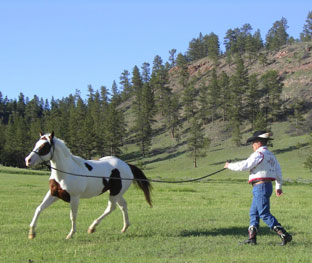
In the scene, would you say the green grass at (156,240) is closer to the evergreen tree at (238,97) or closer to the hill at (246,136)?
the hill at (246,136)

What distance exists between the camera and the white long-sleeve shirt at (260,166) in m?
8.30

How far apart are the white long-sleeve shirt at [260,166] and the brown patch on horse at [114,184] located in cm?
336

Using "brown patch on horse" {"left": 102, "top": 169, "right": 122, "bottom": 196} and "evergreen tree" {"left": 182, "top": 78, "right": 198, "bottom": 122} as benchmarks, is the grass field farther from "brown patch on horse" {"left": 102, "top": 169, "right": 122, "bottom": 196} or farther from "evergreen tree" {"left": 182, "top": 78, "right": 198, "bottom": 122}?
"evergreen tree" {"left": 182, "top": 78, "right": 198, "bottom": 122}

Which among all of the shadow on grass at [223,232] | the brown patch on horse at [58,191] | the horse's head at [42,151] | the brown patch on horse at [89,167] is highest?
the horse's head at [42,151]

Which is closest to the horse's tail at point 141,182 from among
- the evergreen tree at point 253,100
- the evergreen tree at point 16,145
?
the evergreen tree at point 16,145

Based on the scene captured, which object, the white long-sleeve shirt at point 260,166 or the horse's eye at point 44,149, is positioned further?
the horse's eye at point 44,149

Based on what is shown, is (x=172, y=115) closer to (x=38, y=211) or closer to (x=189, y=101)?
(x=189, y=101)

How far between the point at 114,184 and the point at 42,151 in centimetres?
223

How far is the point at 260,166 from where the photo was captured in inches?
333

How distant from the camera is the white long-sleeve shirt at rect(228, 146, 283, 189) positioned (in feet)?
27.2

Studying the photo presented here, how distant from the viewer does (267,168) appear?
845 centimetres

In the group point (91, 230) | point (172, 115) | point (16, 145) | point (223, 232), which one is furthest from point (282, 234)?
point (172, 115)

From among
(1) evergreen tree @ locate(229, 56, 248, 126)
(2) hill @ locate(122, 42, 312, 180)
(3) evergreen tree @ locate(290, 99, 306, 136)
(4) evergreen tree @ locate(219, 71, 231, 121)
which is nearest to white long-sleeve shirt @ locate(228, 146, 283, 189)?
(2) hill @ locate(122, 42, 312, 180)

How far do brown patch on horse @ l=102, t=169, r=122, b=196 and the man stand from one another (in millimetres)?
3277
